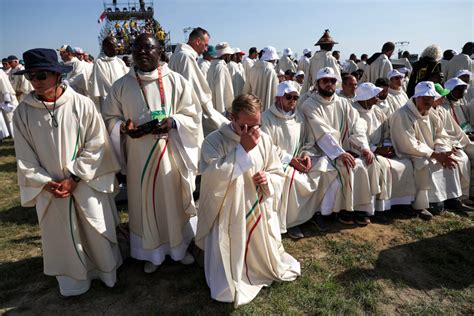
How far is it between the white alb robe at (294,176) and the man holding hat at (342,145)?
13 cm

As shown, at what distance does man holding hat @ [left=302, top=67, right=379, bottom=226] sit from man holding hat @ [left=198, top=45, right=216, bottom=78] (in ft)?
10.8

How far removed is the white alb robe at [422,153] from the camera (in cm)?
471

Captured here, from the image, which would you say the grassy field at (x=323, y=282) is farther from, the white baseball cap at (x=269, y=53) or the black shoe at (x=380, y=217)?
the white baseball cap at (x=269, y=53)

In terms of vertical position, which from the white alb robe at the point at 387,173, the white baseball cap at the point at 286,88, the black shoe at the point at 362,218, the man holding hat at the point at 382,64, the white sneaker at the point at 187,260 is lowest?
the black shoe at the point at 362,218

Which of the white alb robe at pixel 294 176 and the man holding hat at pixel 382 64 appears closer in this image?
the white alb robe at pixel 294 176

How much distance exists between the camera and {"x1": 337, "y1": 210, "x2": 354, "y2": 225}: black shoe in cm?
447

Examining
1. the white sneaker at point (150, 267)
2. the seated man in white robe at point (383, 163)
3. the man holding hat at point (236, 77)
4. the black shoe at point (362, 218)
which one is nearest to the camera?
the white sneaker at point (150, 267)

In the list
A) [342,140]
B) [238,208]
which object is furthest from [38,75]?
[342,140]

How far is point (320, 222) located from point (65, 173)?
9.84 feet

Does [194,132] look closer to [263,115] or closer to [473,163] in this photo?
[263,115]

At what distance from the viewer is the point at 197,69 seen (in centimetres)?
461

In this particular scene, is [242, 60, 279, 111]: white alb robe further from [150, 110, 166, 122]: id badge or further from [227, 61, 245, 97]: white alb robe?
[150, 110, 166, 122]: id badge

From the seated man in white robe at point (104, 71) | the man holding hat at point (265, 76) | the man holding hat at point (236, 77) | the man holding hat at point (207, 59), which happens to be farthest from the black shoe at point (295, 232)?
the man holding hat at point (236, 77)

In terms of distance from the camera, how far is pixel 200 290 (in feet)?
10.2
